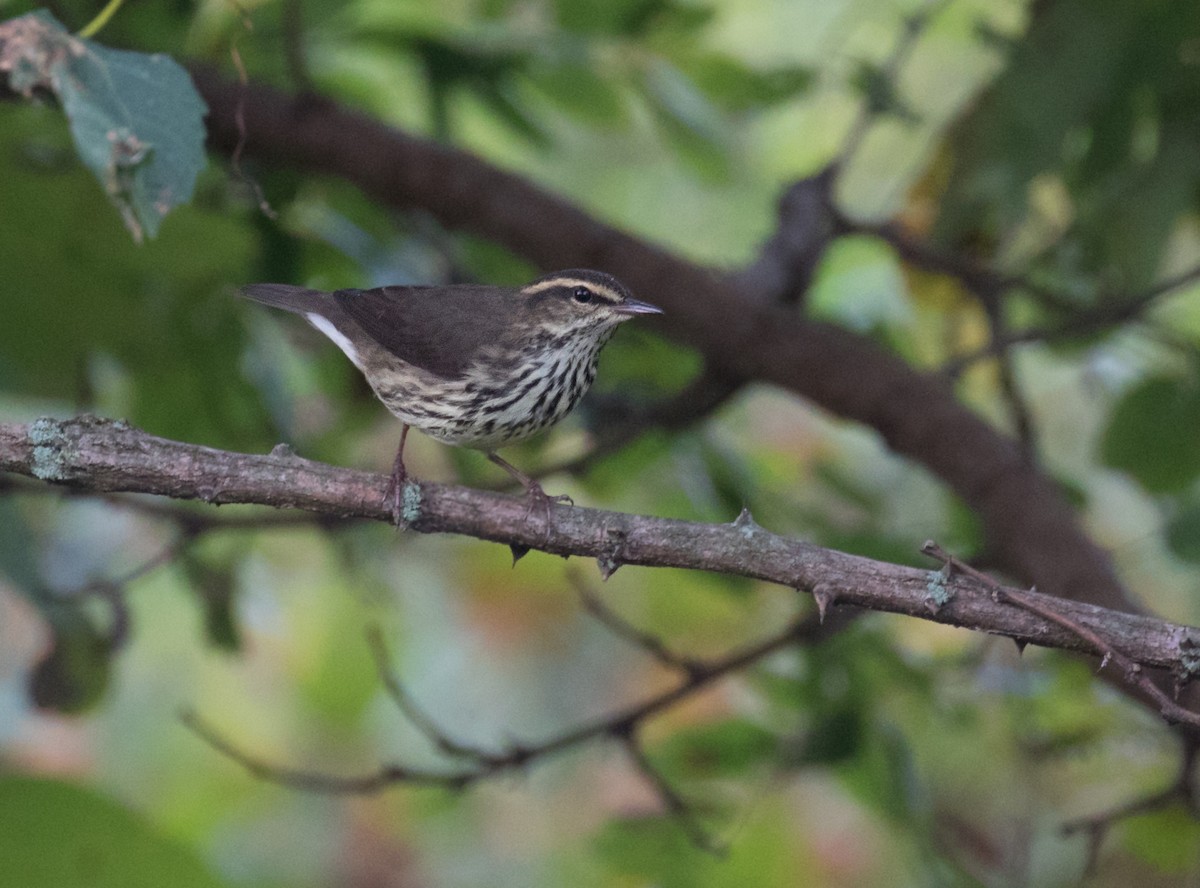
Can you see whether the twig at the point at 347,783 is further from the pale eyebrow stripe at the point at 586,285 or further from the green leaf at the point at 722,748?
the pale eyebrow stripe at the point at 586,285


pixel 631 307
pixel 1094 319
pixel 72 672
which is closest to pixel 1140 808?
pixel 1094 319

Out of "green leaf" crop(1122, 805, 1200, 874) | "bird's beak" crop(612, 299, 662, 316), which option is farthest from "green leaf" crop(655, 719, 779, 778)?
"bird's beak" crop(612, 299, 662, 316)

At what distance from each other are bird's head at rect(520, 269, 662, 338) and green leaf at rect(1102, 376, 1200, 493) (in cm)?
150

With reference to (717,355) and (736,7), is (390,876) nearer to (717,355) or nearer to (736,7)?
(717,355)

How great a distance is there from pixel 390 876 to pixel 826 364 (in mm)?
3307

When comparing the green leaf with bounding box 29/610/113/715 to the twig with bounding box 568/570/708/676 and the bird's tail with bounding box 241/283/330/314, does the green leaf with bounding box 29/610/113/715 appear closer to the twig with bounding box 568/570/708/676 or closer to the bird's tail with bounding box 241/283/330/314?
the bird's tail with bounding box 241/283/330/314

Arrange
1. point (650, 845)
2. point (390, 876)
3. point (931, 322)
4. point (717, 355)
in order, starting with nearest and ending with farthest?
point (650, 845)
point (717, 355)
point (931, 322)
point (390, 876)

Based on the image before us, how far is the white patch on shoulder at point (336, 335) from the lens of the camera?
4117mm

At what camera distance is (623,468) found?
4484 mm

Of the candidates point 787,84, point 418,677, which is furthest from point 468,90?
point 418,677

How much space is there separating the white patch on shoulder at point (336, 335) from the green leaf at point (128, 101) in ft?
5.88

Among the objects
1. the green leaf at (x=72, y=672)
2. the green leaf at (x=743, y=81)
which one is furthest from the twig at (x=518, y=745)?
the green leaf at (x=743, y=81)

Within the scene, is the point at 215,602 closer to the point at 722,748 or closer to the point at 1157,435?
the point at 722,748

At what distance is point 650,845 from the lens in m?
3.93
